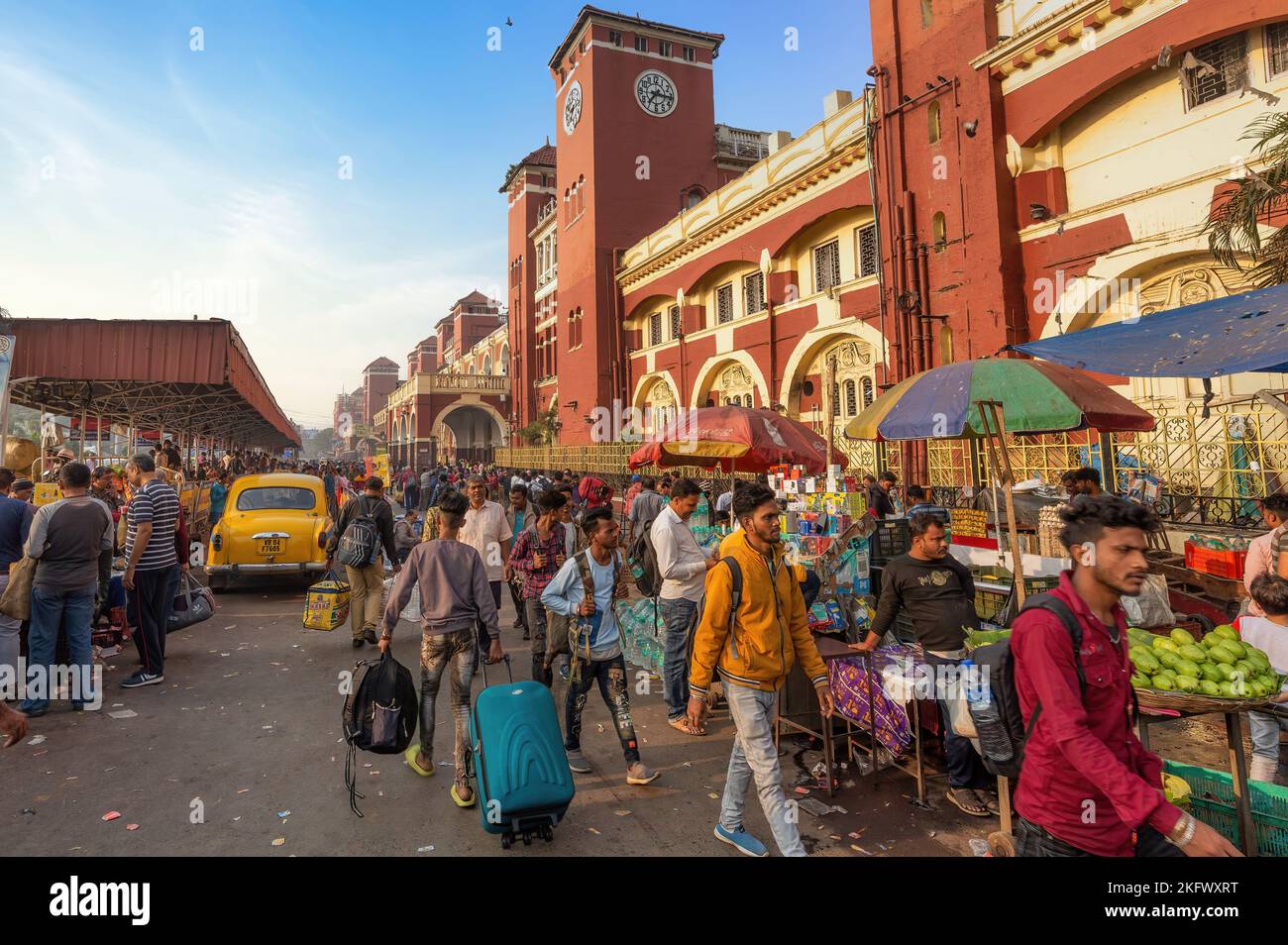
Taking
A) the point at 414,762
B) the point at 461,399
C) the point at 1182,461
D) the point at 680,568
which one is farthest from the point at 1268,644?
the point at 461,399

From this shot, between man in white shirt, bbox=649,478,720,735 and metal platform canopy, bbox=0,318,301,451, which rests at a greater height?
metal platform canopy, bbox=0,318,301,451

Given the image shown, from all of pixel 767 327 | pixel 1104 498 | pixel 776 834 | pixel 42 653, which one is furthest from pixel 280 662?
pixel 767 327

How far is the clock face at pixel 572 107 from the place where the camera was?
29.5m

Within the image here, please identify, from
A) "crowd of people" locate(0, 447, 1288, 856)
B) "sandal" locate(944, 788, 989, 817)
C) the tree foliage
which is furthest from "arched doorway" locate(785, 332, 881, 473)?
"sandal" locate(944, 788, 989, 817)

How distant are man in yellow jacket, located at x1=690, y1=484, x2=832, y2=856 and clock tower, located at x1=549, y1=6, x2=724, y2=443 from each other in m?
25.6

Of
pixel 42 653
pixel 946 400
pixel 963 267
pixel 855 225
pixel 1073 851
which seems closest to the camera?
pixel 1073 851

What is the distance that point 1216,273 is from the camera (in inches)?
428

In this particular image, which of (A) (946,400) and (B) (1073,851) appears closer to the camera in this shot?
(B) (1073,851)

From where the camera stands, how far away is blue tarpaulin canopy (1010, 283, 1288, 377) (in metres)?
4.54

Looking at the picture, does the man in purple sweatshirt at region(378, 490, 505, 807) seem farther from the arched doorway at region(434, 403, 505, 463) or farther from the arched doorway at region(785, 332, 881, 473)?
the arched doorway at region(434, 403, 505, 463)

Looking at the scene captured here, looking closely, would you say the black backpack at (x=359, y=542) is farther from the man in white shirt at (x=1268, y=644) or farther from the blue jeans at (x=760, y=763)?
the man in white shirt at (x=1268, y=644)

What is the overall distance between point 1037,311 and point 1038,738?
13227mm

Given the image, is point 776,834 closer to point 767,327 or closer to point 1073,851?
point 1073,851

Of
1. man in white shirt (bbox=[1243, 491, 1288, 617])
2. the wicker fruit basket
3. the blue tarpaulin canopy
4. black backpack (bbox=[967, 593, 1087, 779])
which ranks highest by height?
the blue tarpaulin canopy
